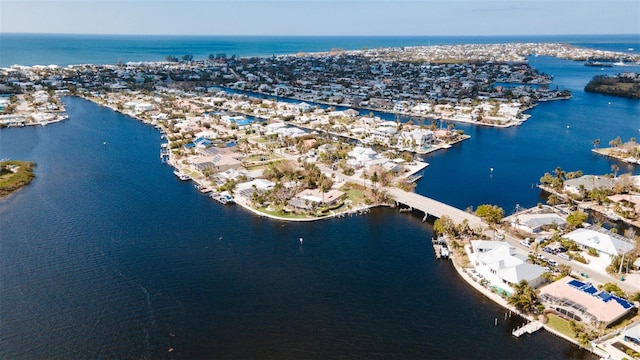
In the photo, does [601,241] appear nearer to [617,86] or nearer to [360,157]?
[360,157]

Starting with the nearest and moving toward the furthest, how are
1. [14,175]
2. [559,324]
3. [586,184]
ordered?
[559,324], [586,184], [14,175]

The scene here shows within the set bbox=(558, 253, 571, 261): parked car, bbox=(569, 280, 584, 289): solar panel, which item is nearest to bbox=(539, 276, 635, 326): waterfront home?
bbox=(569, 280, 584, 289): solar panel

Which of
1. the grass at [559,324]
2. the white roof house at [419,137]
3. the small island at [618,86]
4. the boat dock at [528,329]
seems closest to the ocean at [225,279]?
the boat dock at [528,329]

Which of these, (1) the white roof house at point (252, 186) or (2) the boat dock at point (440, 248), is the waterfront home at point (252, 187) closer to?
(1) the white roof house at point (252, 186)

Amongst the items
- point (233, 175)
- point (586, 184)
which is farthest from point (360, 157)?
point (586, 184)

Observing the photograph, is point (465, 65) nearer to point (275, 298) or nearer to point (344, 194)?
point (344, 194)
